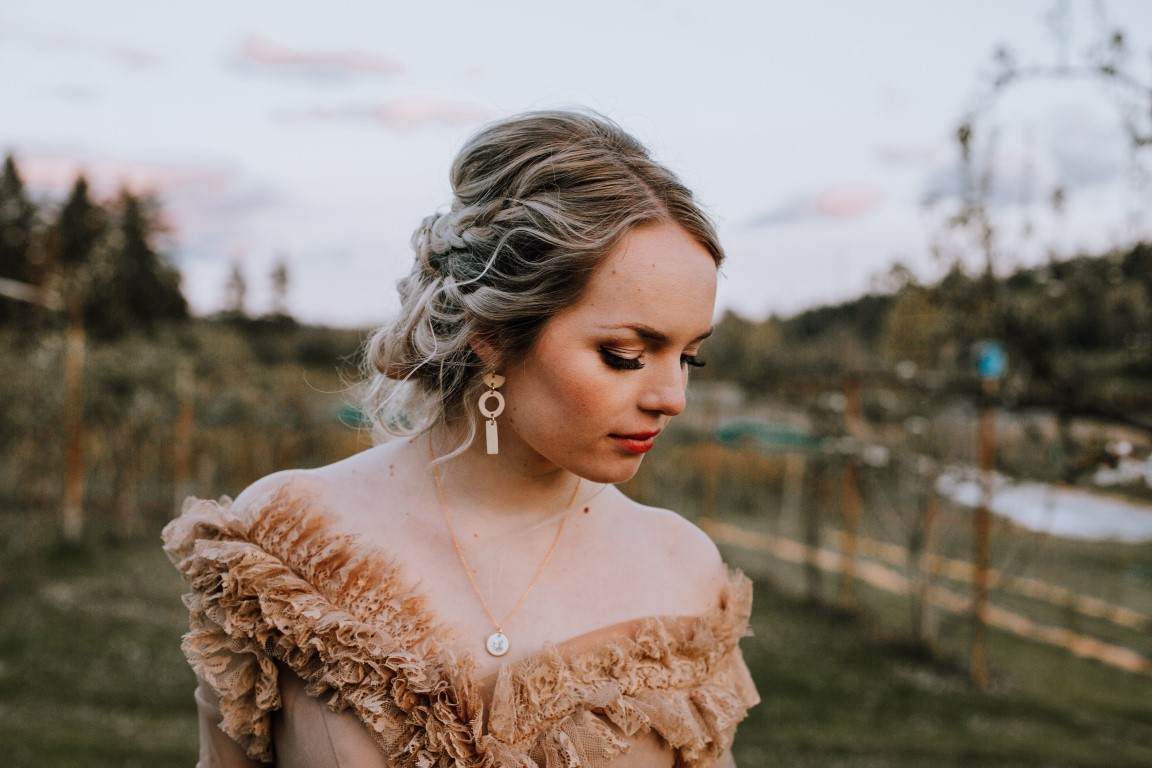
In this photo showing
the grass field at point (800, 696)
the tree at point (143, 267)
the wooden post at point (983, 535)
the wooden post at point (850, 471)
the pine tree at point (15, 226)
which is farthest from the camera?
the tree at point (143, 267)

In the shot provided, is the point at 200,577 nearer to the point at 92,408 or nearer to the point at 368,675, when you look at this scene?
the point at 368,675

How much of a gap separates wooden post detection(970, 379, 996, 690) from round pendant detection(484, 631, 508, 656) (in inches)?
218

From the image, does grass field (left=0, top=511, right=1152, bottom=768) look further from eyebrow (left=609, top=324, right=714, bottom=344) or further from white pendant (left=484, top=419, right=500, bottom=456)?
eyebrow (left=609, top=324, right=714, bottom=344)

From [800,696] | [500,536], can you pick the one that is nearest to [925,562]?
[800,696]

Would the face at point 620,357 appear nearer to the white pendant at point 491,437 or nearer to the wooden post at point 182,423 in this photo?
the white pendant at point 491,437

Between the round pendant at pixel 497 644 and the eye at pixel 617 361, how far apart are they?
503mm

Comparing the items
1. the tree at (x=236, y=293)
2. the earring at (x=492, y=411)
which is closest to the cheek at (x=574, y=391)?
the earring at (x=492, y=411)

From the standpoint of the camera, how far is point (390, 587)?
1.62m

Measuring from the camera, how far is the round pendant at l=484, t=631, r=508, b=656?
1594mm

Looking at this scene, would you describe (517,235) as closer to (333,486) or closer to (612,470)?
(612,470)

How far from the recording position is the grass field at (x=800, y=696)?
17.5 ft

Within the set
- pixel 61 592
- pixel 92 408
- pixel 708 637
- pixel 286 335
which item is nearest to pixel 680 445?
pixel 92 408

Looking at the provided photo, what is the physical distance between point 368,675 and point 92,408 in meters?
12.5

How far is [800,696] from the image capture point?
654cm
